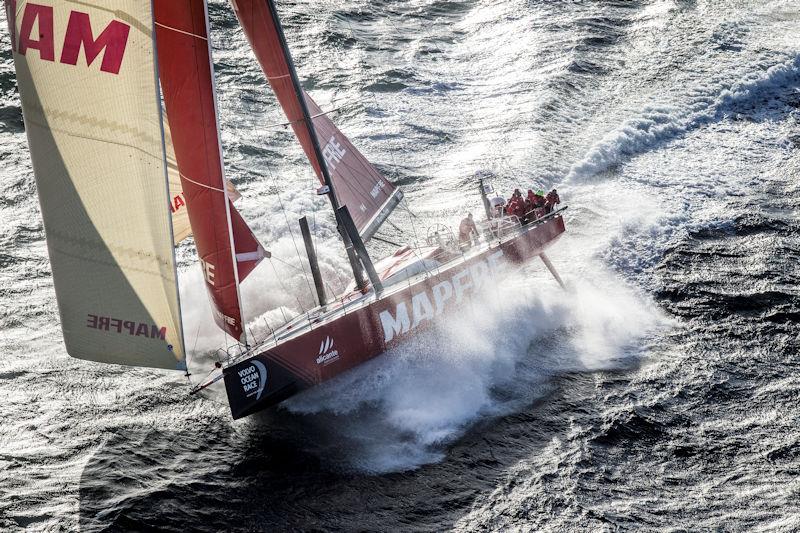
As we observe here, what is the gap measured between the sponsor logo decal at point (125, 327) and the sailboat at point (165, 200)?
0.01 metres

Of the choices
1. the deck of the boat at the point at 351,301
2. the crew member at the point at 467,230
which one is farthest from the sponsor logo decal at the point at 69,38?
the crew member at the point at 467,230

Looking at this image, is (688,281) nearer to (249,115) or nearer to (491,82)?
(491,82)

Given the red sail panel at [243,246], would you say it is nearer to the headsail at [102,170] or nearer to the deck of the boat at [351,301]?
the deck of the boat at [351,301]

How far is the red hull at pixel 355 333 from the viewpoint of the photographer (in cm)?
1233

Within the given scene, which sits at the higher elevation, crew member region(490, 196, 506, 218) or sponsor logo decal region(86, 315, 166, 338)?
sponsor logo decal region(86, 315, 166, 338)

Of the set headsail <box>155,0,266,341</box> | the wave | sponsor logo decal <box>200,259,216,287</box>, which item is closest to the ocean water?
the wave

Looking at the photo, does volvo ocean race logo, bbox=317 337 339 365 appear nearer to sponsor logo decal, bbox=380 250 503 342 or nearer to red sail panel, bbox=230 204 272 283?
sponsor logo decal, bbox=380 250 503 342

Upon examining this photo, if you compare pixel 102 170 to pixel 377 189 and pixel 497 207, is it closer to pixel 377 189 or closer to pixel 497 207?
pixel 377 189

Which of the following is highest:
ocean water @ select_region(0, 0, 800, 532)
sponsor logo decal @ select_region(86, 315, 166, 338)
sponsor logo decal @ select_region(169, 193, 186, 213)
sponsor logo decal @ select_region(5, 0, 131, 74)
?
sponsor logo decal @ select_region(5, 0, 131, 74)

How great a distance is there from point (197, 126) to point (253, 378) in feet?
11.1

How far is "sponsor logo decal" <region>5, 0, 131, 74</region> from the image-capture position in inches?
408

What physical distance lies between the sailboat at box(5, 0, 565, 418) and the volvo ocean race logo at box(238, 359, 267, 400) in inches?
0.7

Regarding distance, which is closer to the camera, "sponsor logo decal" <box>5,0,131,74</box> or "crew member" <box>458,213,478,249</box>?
"sponsor logo decal" <box>5,0,131,74</box>

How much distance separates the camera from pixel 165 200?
1083 centimetres
